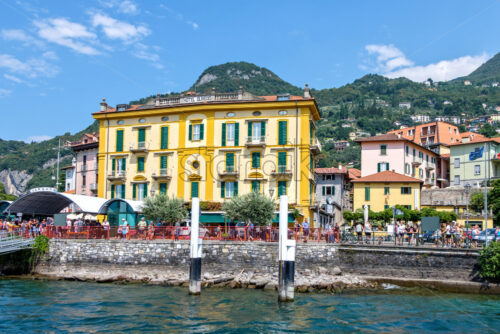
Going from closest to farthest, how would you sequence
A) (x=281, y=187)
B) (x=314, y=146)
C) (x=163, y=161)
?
(x=281, y=187), (x=314, y=146), (x=163, y=161)

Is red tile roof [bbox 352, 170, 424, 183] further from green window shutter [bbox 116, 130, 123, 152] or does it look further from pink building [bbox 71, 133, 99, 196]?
pink building [bbox 71, 133, 99, 196]

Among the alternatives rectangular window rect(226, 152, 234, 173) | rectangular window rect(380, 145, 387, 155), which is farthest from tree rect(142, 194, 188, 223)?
rectangular window rect(380, 145, 387, 155)

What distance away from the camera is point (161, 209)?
36156 millimetres

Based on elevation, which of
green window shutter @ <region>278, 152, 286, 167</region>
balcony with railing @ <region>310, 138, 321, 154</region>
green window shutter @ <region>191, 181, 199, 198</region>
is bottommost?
green window shutter @ <region>191, 181, 199, 198</region>

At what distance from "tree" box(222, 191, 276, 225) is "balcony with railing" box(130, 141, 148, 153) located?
13.5 m

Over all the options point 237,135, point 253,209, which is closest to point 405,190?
point 237,135

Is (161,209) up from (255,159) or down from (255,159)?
down

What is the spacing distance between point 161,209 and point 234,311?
1631 centimetres

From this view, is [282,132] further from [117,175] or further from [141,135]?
[117,175]

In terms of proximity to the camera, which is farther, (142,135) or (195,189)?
(142,135)

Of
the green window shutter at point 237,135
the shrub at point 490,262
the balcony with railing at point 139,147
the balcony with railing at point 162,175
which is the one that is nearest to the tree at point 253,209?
the green window shutter at point 237,135

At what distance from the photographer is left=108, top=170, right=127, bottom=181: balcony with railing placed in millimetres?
45281

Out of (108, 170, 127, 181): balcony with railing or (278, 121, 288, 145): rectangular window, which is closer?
(278, 121, 288, 145): rectangular window

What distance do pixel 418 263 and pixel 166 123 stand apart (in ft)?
85.0
